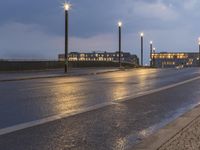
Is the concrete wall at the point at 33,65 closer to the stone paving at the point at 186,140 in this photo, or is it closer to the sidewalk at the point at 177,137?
the sidewalk at the point at 177,137

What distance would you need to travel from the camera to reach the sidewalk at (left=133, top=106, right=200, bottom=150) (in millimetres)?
9266

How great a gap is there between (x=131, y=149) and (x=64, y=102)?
862 centimetres

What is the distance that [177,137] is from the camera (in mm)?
10188

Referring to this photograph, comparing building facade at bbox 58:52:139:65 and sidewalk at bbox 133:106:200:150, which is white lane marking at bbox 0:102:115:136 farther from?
building facade at bbox 58:52:139:65

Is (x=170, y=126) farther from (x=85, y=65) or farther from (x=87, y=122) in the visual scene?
(x=85, y=65)

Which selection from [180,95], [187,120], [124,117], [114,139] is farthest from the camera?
[180,95]

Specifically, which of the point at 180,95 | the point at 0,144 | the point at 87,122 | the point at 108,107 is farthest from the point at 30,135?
the point at 180,95

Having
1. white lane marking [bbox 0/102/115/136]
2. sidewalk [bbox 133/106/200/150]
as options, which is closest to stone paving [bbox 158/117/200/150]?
sidewalk [bbox 133/106/200/150]

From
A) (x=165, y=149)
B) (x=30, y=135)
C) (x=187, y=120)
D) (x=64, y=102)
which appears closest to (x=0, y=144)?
(x=30, y=135)

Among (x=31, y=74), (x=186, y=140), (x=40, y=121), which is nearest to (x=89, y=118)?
(x=40, y=121)

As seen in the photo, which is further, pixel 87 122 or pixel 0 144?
pixel 87 122

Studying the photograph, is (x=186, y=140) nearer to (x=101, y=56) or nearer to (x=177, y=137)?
(x=177, y=137)

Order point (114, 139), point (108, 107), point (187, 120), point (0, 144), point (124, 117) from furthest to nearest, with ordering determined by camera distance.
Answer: point (108, 107)
point (124, 117)
point (187, 120)
point (114, 139)
point (0, 144)

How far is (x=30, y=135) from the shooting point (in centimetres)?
1082
